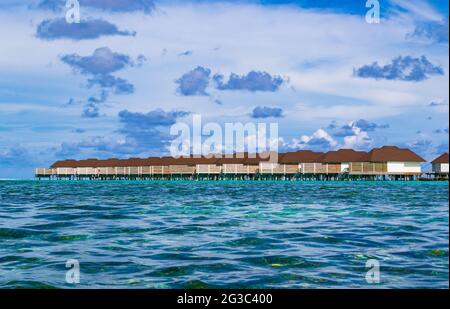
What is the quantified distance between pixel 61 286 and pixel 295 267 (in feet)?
13.5

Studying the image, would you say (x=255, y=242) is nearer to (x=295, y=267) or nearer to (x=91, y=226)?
(x=295, y=267)

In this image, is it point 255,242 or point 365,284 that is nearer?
point 365,284

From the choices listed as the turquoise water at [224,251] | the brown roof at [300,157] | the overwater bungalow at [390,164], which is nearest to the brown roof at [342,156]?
the brown roof at [300,157]

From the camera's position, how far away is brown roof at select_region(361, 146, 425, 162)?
108500 millimetres

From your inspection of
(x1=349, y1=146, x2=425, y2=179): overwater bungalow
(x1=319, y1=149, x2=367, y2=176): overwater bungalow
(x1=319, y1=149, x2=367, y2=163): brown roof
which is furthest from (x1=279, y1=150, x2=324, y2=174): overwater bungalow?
(x1=349, y1=146, x2=425, y2=179): overwater bungalow

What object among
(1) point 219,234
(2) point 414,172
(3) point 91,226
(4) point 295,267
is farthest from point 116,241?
(2) point 414,172

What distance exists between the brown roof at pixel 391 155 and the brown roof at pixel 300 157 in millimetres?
12482

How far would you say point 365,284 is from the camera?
921cm

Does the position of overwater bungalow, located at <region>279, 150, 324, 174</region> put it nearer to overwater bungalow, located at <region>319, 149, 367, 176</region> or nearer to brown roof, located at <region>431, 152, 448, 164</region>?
overwater bungalow, located at <region>319, 149, 367, 176</region>

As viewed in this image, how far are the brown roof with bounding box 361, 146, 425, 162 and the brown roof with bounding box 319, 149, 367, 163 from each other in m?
3.11

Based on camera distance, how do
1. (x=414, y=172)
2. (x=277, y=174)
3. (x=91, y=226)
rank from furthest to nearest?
1. (x=277, y=174)
2. (x=414, y=172)
3. (x=91, y=226)

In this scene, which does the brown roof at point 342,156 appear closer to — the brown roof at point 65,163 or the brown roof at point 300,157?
the brown roof at point 300,157

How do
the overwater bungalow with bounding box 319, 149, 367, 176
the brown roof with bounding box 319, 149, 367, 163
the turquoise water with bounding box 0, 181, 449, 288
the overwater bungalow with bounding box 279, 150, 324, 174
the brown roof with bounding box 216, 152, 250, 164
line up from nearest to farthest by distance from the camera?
the turquoise water with bounding box 0, 181, 449, 288 → the overwater bungalow with bounding box 319, 149, 367, 176 → the brown roof with bounding box 319, 149, 367, 163 → the overwater bungalow with bounding box 279, 150, 324, 174 → the brown roof with bounding box 216, 152, 250, 164

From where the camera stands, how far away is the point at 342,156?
11731 cm
